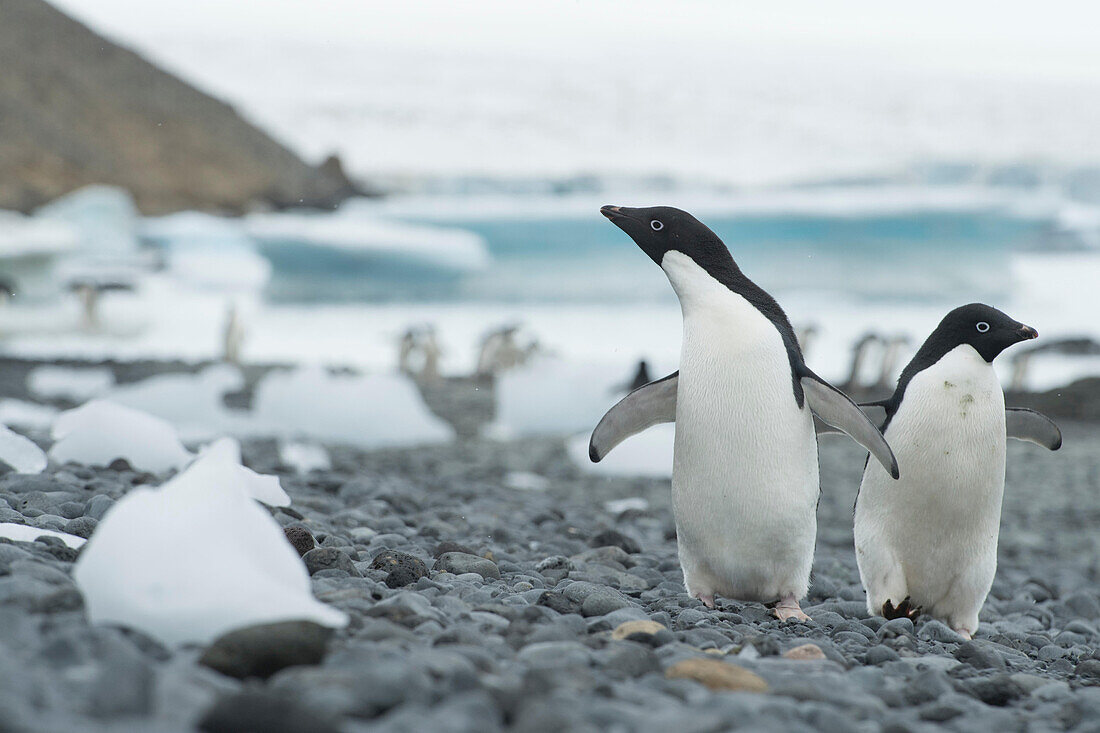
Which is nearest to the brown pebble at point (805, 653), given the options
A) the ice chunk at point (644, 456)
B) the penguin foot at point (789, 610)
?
the penguin foot at point (789, 610)

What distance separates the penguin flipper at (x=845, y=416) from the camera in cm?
248

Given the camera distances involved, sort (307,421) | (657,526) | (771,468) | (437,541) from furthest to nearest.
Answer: (307,421) < (657,526) < (437,541) < (771,468)

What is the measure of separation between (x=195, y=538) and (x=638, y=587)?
1310 millimetres

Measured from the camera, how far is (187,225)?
2762cm

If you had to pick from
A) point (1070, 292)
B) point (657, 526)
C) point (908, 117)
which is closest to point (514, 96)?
point (908, 117)

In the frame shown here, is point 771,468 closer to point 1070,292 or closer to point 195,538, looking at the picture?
point 195,538

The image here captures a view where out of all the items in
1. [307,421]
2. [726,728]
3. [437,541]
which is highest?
[726,728]

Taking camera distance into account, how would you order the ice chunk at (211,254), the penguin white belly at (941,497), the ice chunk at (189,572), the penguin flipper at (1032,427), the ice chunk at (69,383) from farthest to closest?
the ice chunk at (211,254)
the ice chunk at (69,383)
the penguin flipper at (1032,427)
the penguin white belly at (941,497)
the ice chunk at (189,572)

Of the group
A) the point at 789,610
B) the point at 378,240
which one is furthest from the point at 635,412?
the point at 378,240

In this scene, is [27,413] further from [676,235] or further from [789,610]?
[789,610]

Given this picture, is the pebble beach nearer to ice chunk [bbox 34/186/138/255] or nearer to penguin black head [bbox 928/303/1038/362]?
penguin black head [bbox 928/303/1038/362]

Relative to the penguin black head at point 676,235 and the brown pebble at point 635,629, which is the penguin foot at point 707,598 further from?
the penguin black head at point 676,235

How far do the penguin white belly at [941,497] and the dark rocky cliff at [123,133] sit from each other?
36603 mm

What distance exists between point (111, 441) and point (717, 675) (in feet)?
8.59
